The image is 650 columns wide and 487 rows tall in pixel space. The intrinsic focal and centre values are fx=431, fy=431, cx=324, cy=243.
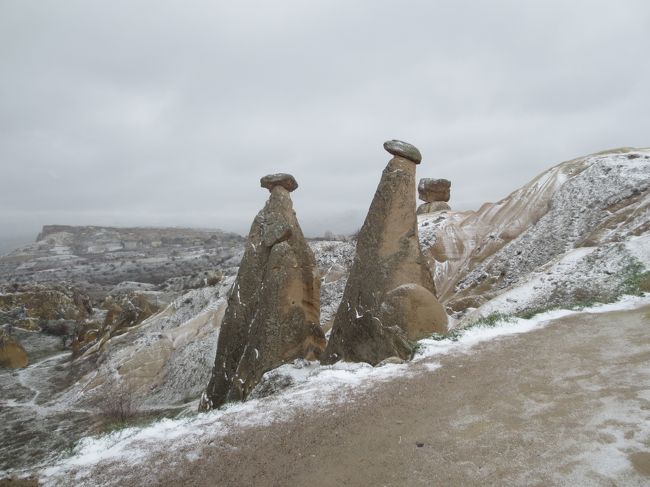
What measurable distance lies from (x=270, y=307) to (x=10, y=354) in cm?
2678

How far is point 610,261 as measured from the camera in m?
14.7

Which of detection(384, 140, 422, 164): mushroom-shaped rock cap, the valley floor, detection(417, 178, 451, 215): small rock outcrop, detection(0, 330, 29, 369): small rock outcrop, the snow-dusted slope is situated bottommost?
detection(0, 330, 29, 369): small rock outcrop

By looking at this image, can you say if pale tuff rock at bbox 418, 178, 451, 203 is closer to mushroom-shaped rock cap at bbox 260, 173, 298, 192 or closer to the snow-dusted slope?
the snow-dusted slope

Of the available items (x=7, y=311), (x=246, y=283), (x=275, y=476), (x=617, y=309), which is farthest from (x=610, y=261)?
(x=7, y=311)

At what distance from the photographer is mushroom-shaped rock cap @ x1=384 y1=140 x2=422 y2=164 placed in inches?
539

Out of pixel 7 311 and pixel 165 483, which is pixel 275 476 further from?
pixel 7 311

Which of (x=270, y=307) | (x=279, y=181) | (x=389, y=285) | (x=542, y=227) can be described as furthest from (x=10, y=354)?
(x=542, y=227)

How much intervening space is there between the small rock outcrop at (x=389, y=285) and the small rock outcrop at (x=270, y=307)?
1.19 meters

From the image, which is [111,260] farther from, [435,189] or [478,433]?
[478,433]

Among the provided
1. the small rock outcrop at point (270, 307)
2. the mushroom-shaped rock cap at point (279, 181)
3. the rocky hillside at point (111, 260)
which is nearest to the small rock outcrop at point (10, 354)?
the small rock outcrop at point (270, 307)

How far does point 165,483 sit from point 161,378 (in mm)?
17978

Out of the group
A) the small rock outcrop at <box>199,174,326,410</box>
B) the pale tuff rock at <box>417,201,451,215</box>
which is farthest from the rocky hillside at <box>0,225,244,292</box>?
the small rock outcrop at <box>199,174,326,410</box>

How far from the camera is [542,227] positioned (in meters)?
23.8

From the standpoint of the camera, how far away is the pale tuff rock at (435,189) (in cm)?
3788
